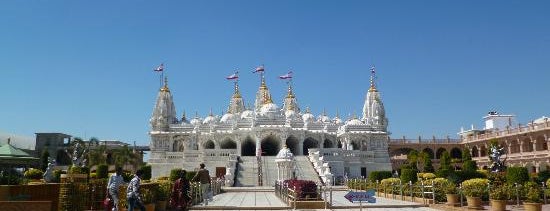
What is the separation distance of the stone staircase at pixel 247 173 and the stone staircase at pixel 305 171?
390 centimetres

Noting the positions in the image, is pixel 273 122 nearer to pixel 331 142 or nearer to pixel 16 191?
pixel 331 142

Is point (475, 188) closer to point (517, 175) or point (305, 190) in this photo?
point (305, 190)

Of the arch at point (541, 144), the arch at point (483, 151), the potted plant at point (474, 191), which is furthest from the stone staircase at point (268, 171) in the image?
the arch at point (483, 151)

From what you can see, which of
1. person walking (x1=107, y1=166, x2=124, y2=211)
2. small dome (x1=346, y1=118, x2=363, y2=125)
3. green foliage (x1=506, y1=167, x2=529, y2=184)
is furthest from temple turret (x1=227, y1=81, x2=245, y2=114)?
person walking (x1=107, y1=166, x2=124, y2=211)

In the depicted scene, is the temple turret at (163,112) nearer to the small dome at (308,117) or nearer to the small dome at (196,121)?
the small dome at (196,121)

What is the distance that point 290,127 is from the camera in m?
61.6

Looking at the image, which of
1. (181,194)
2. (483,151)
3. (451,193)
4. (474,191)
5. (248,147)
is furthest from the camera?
(483,151)

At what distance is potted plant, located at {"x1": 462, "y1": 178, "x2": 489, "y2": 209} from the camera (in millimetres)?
19391

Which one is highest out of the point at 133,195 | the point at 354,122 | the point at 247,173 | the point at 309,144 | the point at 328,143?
the point at 354,122

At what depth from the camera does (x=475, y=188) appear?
21.7m

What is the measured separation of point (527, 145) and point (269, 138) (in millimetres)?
34166

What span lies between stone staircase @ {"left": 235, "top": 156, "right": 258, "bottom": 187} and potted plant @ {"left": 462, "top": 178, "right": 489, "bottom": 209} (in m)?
23.7

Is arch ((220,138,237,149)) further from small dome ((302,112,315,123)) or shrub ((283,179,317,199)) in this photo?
shrub ((283,179,317,199))

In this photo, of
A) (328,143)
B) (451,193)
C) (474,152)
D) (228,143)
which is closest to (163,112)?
(228,143)
